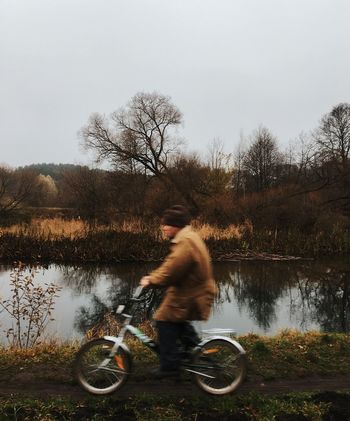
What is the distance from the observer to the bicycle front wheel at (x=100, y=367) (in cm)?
414

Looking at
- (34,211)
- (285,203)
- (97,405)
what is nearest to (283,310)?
(97,405)

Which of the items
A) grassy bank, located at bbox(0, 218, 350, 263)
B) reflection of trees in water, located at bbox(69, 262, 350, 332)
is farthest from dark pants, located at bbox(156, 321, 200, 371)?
grassy bank, located at bbox(0, 218, 350, 263)

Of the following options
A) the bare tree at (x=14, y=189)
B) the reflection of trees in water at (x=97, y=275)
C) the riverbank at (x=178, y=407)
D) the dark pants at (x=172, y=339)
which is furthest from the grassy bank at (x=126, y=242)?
the dark pants at (x=172, y=339)

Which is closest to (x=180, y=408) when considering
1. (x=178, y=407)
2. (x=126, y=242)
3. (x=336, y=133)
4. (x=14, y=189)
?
(x=178, y=407)

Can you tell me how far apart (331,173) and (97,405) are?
30.8 metres

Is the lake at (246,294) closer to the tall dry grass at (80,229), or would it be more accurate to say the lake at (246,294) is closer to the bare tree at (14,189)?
the tall dry grass at (80,229)

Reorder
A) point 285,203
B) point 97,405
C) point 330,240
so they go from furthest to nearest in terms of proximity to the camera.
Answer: point 285,203
point 330,240
point 97,405

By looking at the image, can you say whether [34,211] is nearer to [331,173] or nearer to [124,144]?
[124,144]

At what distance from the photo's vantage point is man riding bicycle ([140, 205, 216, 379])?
383 centimetres

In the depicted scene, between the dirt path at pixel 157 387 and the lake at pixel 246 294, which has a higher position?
the dirt path at pixel 157 387

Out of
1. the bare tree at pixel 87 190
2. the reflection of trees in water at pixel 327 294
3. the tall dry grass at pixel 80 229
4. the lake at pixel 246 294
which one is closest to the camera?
the lake at pixel 246 294

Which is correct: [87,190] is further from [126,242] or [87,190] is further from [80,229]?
[126,242]

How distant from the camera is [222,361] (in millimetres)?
4090

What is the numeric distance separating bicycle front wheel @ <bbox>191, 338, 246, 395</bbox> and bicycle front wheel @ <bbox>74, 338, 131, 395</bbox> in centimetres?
71
